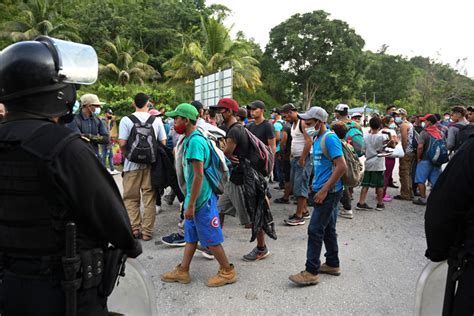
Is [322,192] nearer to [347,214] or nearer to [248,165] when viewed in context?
[248,165]

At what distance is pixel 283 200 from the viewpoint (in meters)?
7.02

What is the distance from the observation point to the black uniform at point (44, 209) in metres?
1.39

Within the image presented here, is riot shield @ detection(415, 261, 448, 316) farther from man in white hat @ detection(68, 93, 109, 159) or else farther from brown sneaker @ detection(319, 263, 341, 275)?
man in white hat @ detection(68, 93, 109, 159)

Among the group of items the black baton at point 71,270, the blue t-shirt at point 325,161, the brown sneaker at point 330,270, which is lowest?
the brown sneaker at point 330,270

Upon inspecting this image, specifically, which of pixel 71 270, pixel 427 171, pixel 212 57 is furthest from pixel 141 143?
pixel 212 57

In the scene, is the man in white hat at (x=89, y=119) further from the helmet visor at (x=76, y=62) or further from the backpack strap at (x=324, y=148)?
the helmet visor at (x=76, y=62)

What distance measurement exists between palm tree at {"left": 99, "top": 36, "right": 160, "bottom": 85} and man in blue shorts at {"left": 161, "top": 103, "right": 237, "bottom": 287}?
2670cm

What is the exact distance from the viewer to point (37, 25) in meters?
29.2

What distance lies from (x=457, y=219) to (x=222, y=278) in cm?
248

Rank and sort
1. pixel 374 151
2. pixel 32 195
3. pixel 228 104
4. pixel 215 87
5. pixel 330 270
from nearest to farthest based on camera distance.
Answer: pixel 32 195 < pixel 330 270 < pixel 228 104 < pixel 374 151 < pixel 215 87

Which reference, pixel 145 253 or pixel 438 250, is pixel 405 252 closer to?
pixel 438 250

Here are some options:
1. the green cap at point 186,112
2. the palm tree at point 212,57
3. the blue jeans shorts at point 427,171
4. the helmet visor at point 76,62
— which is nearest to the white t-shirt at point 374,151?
the blue jeans shorts at point 427,171

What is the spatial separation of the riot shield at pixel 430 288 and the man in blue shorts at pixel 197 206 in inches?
81.7

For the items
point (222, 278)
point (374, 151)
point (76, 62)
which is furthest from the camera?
point (374, 151)
